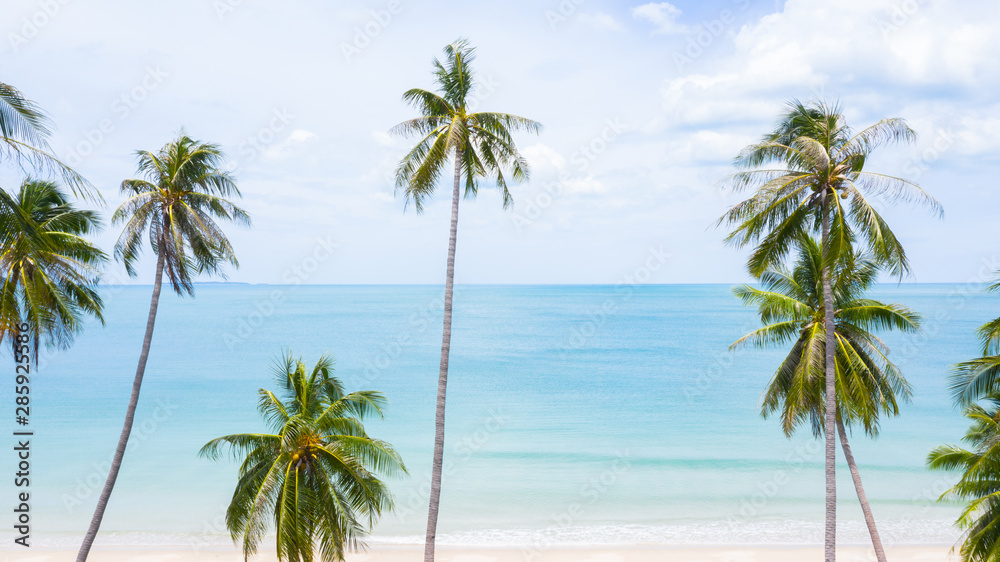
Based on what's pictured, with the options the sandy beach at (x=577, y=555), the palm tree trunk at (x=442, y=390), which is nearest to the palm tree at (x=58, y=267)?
the palm tree trunk at (x=442, y=390)

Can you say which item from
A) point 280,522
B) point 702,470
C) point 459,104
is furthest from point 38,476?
point 702,470

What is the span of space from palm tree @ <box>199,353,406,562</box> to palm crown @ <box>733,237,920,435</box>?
408 inches

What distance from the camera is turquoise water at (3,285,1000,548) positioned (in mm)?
27516

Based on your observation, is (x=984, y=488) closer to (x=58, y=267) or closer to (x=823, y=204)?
(x=823, y=204)

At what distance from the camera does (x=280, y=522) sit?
13.5 m

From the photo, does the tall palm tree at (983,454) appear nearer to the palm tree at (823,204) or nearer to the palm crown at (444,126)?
the palm tree at (823,204)

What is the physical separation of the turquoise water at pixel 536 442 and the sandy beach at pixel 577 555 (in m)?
1.54

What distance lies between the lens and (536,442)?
4209 centimetres

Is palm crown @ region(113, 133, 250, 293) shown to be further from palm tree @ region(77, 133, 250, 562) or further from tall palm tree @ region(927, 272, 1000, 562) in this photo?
tall palm tree @ region(927, 272, 1000, 562)

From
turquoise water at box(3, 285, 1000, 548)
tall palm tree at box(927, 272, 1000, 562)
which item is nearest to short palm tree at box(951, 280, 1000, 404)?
tall palm tree at box(927, 272, 1000, 562)

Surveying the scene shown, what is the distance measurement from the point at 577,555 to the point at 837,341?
1248 cm

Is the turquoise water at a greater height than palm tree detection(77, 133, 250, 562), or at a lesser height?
lesser

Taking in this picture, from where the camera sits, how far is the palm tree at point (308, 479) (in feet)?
45.2

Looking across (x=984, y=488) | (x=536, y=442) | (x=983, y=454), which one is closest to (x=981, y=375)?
(x=983, y=454)
